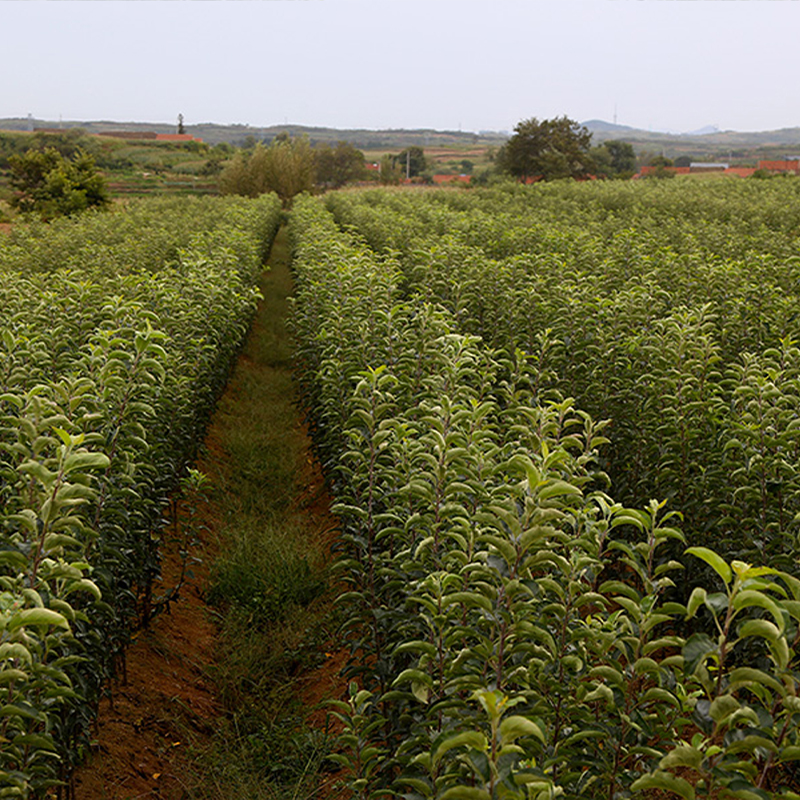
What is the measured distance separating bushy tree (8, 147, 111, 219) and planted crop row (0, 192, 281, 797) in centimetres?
2677

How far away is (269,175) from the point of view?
43.0 m

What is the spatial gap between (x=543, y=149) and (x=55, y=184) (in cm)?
3200

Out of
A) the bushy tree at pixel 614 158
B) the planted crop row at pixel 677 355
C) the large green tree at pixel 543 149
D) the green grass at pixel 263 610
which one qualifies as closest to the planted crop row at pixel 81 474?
the green grass at pixel 263 610

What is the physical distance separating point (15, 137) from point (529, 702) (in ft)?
304

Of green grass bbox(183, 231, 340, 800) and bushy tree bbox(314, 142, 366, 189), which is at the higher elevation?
bushy tree bbox(314, 142, 366, 189)

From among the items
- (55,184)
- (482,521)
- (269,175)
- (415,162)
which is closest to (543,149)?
(269,175)

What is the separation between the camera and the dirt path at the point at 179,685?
3734 mm

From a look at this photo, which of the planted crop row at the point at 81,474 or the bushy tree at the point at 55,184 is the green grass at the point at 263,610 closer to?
the planted crop row at the point at 81,474

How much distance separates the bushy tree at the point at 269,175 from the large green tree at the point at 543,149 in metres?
15.1

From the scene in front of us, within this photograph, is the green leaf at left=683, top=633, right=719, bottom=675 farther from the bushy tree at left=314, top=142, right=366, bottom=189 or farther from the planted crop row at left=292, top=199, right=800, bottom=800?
the bushy tree at left=314, top=142, right=366, bottom=189

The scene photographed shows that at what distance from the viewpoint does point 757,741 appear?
5.32 ft

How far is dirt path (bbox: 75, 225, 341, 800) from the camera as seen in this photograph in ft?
12.3

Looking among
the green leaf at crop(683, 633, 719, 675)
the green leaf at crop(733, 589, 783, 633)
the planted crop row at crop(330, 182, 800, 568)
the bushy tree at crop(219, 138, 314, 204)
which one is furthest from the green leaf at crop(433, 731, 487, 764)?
the bushy tree at crop(219, 138, 314, 204)

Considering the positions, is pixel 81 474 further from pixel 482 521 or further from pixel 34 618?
pixel 482 521
